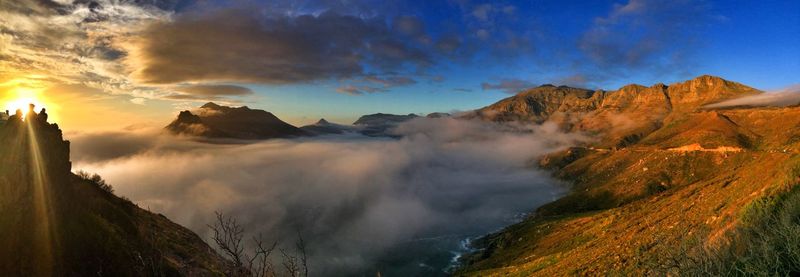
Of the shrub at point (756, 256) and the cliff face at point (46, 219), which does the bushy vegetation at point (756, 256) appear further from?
the cliff face at point (46, 219)

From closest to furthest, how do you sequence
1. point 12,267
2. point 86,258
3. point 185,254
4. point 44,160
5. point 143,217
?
point 12,267
point 86,258
point 44,160
point 185,254
point 143,217

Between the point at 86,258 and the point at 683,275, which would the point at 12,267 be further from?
the point at 683,275

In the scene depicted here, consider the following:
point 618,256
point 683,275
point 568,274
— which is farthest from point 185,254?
point 683,275

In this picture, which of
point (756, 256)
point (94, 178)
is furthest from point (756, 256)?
point (94, 178)

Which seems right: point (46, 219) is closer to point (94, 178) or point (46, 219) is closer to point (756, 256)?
point (94, 178)

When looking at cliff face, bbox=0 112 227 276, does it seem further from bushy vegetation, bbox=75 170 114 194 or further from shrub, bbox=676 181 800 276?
shrub, bbox=676 181 800 276

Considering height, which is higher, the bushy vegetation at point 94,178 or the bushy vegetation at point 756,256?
the bushy vegetation at point 756,256

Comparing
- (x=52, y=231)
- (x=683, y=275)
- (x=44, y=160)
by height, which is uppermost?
(x=44, y=160)

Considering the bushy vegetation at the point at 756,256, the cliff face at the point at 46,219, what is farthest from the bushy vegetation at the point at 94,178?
the bushy vegetation at the point at 756,256

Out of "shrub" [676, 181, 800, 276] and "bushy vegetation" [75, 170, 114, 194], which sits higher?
"shrub" [676, 181, 800, 276]

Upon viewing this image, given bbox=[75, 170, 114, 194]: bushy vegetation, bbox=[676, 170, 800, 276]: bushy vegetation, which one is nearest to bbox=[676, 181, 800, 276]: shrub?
bbox=[676, 170, 800, 276]: bushy vegetation

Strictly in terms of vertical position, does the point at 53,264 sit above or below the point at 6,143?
below
